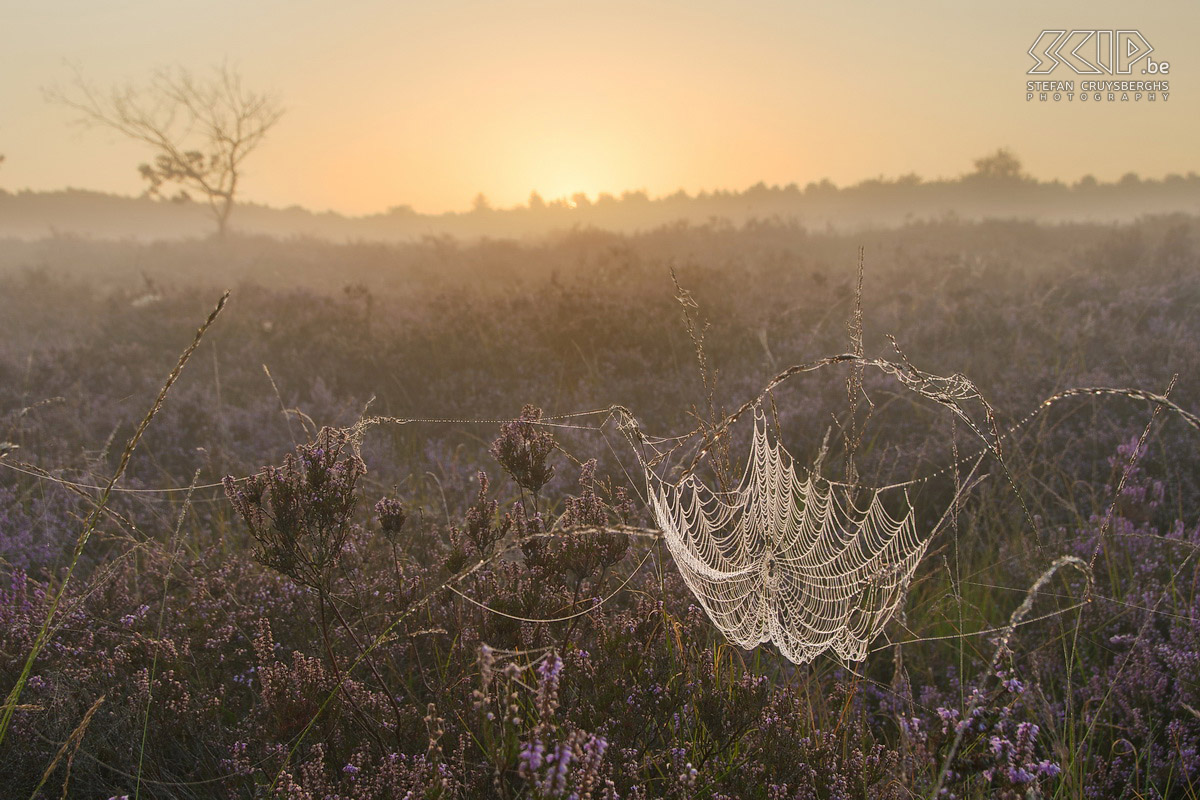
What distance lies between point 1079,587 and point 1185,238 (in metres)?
11.7

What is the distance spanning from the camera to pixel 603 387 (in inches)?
238

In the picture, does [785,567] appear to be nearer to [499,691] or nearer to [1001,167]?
[499,691]

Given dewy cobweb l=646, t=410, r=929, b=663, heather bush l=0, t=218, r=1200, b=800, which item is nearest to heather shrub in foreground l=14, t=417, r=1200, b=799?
heather bush l=0, t=218, r=1200, b=800

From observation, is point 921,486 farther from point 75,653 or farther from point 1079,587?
point 75,653

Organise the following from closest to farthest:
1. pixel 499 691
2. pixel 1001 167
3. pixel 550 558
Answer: pixel 499 691, pixel 550 558, pixel 1001 167

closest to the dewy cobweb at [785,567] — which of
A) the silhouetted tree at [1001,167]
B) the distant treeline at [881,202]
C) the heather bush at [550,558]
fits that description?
the heather bush at [550,558]

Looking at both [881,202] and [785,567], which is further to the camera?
[881,202]

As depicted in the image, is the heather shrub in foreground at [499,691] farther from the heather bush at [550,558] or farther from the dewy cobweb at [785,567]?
the dewy cobweb at [785,567]

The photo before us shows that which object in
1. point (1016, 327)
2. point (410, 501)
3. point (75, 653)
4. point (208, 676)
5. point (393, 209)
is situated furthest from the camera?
point (393, 209)

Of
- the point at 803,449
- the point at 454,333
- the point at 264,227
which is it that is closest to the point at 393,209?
the point at 264,227

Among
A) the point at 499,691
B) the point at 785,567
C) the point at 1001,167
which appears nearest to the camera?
the point at 499,691

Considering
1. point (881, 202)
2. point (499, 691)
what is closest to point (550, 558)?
point (499, 691)

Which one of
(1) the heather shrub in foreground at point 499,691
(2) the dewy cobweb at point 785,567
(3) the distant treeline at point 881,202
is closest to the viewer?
(1) the heather shrub in foreground at point 499,691

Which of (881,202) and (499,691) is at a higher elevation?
(881,202)
